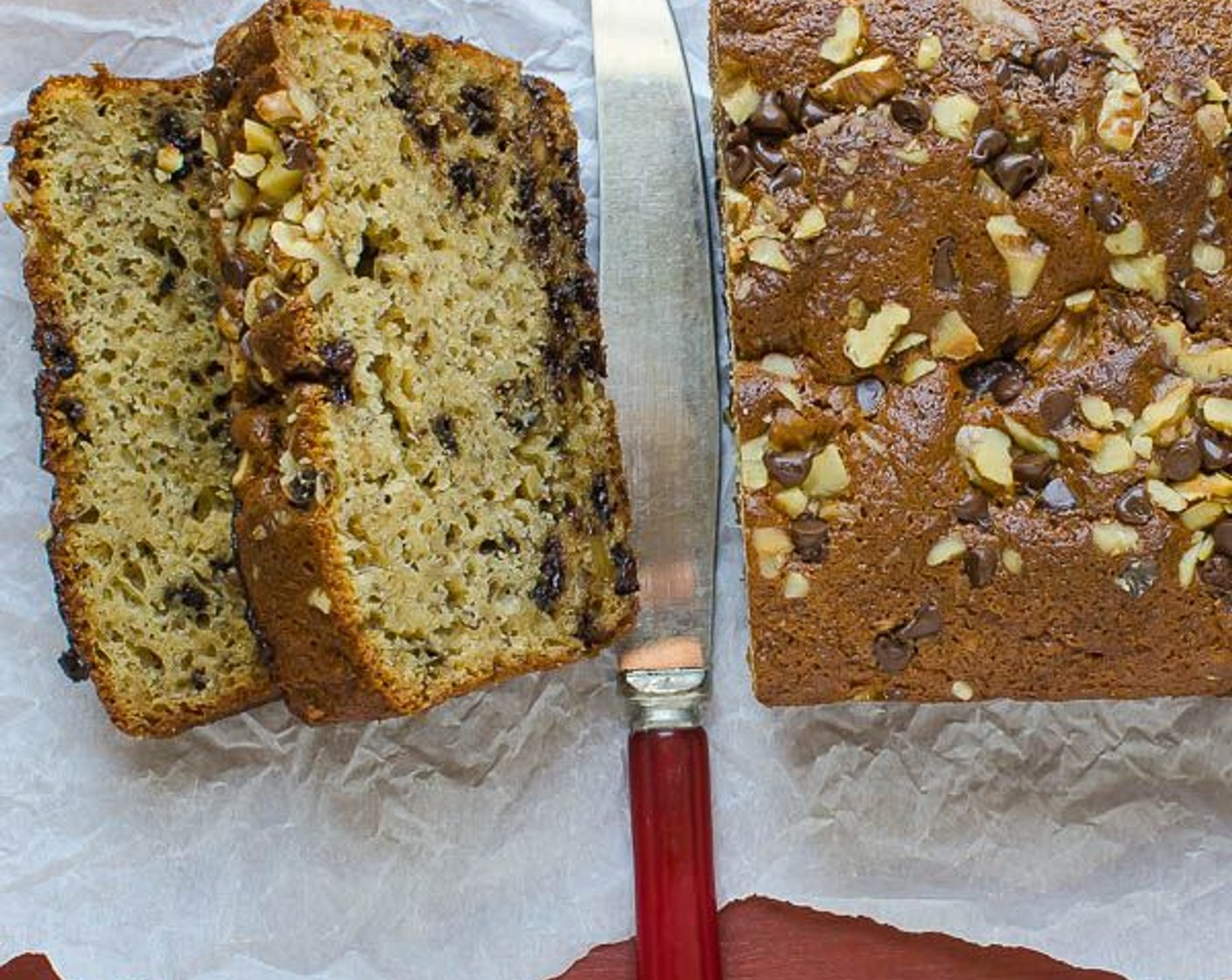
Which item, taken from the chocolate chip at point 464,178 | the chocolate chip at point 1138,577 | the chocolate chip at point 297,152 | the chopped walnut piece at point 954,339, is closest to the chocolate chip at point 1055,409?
the chopped walnut piece at point 954,339

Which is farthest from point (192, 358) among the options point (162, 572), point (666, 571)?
point (666, 571)

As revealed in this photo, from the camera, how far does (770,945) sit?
285 cm

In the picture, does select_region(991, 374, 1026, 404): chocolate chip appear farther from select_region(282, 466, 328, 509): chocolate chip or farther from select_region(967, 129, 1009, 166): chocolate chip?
select_region(282, 466, 328, 509): chocolate chip

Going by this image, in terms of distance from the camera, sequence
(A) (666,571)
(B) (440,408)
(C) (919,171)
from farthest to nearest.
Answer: (A) (666,571) → (B) (440,408) → (C) (919,171)

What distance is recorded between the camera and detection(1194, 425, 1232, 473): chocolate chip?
2.22 meters

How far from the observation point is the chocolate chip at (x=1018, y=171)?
7.34 ft

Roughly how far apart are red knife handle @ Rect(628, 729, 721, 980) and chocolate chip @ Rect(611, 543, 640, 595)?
278 millimetres

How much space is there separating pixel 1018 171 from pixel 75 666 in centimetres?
167

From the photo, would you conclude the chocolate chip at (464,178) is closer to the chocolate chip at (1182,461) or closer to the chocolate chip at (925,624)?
the chocolate chip at (925,624)

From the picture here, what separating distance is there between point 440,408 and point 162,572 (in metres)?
0.55

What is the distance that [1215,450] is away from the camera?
87.6 inches

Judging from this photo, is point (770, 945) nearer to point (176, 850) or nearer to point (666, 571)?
point (666, 571)

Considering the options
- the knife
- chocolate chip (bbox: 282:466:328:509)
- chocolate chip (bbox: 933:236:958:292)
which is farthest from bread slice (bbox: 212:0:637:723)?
chocolate chip (bbox: 933:236:958:292)

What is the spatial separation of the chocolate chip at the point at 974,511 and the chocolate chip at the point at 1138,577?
201mm
